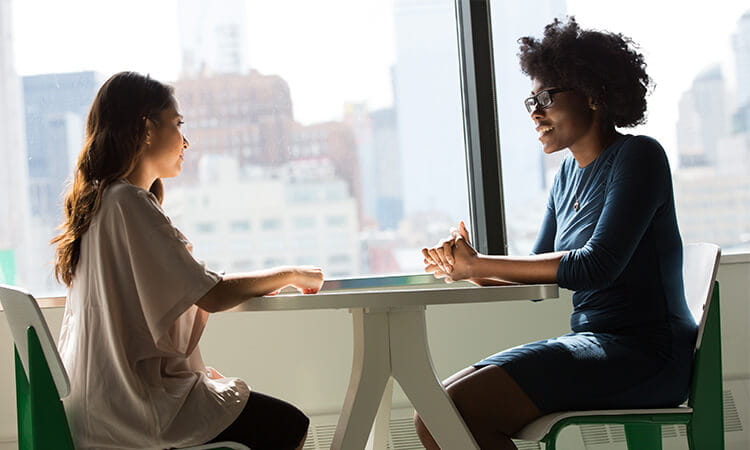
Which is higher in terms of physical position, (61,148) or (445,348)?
(61,148)

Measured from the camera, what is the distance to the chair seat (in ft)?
5.66

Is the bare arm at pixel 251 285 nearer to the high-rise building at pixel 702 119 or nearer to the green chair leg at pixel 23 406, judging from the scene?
the green chair leg at pixel 23 406

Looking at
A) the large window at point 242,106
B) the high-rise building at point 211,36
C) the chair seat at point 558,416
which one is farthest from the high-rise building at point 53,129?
the chair seat at point 558,416

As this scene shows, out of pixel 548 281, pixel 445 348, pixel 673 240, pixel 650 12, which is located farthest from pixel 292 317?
pixel 650 12

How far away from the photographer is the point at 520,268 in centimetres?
194

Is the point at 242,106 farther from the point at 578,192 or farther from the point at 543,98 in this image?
the point at 578,192

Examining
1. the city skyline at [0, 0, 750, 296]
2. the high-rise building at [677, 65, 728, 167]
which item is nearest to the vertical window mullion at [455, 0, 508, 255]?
→ the city skyline at [0, 0, 750, 296]

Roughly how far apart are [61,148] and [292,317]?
1.02 meters

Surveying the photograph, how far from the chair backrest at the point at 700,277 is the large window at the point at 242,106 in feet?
4.10

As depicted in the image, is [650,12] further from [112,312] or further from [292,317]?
[112,312]

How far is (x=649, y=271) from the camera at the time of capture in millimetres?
1911

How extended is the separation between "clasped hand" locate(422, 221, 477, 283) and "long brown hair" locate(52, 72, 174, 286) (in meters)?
0.73

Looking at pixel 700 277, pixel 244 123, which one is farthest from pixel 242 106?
pixel 700 277

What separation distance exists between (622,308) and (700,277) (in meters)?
0.22
